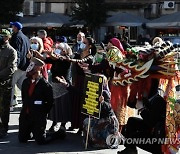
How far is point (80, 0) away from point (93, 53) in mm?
27574

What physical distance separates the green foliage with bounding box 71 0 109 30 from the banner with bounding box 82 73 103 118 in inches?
1001

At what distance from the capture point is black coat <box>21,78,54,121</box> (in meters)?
Answer: 6.86

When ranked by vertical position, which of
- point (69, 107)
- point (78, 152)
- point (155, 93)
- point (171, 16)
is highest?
point (171, 16)

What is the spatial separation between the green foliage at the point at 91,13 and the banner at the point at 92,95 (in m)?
25.4

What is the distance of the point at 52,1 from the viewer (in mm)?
41094

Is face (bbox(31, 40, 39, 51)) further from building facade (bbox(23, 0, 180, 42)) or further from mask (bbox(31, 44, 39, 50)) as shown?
building facade (bbox(23, 0, 180, 42))

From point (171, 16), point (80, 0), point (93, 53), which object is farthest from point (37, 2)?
point (93, 53)

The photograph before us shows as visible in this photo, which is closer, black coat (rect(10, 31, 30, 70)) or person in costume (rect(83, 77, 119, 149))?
person in costume (rect(83, 77, 119, 149))

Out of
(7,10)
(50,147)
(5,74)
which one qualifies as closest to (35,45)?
(5,74)

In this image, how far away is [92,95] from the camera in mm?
6551

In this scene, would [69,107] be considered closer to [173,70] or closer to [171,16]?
[173,70]

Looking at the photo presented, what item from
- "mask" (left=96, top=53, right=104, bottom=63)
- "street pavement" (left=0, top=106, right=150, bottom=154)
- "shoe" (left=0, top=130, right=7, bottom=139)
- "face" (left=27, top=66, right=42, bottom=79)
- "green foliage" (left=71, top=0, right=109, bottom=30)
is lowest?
"street pavement" (left=0, top=106, right=150, bottom=154)

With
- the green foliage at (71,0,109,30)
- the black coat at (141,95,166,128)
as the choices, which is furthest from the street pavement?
the green foliage at (71,0,109,30)

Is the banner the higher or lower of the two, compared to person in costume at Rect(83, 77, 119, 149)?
higher
